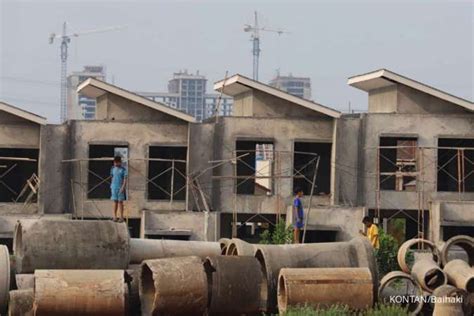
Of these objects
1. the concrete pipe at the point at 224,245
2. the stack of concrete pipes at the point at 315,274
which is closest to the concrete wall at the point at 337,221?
the concrete pipe at the point at 224,245

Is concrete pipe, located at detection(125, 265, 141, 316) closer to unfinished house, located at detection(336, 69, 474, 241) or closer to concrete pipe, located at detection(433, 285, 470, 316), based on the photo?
concrete pipe, located at detection(433, 285, 470, 316)

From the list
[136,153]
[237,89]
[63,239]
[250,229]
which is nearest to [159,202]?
[136,153]

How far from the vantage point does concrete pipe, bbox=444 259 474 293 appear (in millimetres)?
17203

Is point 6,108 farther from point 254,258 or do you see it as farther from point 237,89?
point 254,258

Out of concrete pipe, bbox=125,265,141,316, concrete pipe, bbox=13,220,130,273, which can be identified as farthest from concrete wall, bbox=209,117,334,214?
concrete pipe, bbox=125,265,141,316

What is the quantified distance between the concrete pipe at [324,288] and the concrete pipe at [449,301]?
1048 millimetres

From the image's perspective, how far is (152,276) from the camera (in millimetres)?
16438

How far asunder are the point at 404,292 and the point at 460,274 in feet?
3.24

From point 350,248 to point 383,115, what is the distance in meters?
12.8

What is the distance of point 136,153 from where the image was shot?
30.1 m

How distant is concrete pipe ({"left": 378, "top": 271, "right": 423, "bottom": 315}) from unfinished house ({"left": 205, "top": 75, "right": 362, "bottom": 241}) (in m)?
11.5

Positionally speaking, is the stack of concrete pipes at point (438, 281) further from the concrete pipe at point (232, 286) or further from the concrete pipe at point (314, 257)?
the concrete pipe at point (232, 286)

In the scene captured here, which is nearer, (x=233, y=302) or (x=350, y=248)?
(x=233, y=302)

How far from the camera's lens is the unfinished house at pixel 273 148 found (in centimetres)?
3009
